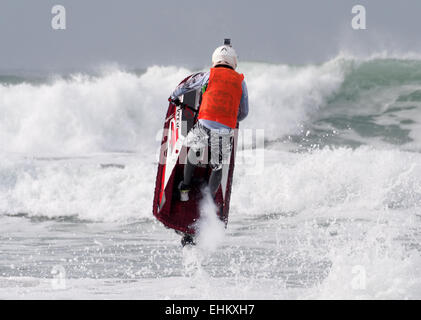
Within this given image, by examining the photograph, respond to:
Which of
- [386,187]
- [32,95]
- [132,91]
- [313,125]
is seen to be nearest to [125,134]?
[132,91]

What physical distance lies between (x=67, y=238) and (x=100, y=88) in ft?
40.2

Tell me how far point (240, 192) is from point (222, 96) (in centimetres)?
517

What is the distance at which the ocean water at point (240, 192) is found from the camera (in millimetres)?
5883

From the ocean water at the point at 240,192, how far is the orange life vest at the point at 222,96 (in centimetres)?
101

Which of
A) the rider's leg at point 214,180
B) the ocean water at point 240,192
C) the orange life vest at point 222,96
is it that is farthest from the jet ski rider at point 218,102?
the ocean water at point 240,192

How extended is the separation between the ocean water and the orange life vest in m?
1.01

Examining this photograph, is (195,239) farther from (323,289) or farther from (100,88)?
(100,88)

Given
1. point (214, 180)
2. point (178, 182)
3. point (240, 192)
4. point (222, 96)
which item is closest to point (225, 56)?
point (222, 96)

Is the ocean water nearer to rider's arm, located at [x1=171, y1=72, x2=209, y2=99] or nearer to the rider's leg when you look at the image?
the rider's leg

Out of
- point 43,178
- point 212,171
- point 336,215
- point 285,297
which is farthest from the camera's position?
point 43,178

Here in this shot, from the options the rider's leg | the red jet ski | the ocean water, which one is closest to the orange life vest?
the red jet ski

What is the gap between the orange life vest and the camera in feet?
17.3

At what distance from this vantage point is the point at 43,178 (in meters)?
11.8

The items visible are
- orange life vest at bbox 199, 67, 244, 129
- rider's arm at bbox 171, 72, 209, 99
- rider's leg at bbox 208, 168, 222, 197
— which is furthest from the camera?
rider's leg at bbox 208, 168, 222, 197
